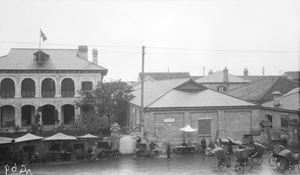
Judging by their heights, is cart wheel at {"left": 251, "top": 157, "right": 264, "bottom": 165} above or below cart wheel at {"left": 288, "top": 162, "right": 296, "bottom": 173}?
below

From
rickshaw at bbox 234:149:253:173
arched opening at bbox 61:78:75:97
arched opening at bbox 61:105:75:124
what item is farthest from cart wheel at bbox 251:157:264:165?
arched opening at bbox 61:105:75:124

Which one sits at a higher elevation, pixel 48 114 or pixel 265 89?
pixel 265 89

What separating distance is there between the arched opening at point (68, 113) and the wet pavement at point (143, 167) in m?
20.9

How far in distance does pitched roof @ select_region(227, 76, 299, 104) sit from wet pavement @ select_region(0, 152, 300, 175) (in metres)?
20.9

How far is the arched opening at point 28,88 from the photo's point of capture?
42.4 metres

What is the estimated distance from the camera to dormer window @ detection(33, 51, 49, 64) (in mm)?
42281

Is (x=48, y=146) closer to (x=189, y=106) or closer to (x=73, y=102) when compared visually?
(x=189, y=106)

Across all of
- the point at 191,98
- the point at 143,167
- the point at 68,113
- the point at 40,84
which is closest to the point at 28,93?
the point at 40,84

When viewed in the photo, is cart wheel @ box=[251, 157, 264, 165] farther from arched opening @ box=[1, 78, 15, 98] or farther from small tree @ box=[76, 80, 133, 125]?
arched opening @ box=[1, 78, 15, 98]

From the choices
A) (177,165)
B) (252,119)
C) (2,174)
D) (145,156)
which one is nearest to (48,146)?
(2,174)

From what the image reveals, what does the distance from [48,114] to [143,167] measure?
26.2 m

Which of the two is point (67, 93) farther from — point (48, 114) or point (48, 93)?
point (48, 114)

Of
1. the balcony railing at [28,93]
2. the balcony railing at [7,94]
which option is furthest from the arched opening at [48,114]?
the balcony railing at [7,94]

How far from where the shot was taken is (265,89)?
153ft
